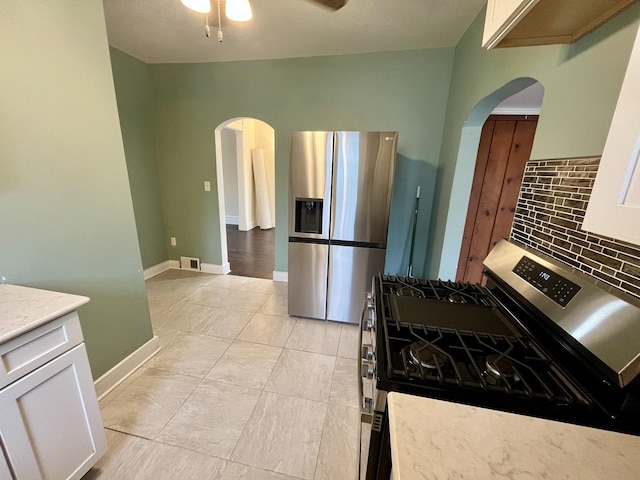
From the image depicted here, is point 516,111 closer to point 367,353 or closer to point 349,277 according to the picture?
point 349,277

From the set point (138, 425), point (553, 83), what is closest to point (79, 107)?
point (138, 425)

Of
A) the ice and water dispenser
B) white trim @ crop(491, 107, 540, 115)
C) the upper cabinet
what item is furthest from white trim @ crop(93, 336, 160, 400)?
white trim @ crop(491, 107, 540, 115)

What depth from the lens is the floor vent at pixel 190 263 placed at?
3582 millimetres

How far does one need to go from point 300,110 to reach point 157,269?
274 centimetres

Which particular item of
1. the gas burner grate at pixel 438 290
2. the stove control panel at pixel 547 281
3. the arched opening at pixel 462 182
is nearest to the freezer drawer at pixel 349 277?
the arched opening at pixel 462 182

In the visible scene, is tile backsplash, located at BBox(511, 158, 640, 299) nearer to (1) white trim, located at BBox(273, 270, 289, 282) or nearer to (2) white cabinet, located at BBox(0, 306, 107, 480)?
(2) white cabinet, located at BBox(0, 306, 107, 480)

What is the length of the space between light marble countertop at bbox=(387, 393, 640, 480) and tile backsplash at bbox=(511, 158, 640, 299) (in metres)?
0.40

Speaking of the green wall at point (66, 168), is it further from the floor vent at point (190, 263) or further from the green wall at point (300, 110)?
the floor vent at point (190, 263)

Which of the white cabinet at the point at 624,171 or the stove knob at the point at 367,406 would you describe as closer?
the white cabinet at the point at 624,171

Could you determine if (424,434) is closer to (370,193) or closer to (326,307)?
(370,193)

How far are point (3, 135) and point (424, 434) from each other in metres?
1.86

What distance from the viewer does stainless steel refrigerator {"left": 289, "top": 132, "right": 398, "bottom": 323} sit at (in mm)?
2113

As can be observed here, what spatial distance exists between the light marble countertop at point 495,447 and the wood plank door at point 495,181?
2478mm

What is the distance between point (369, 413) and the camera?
808 mm
